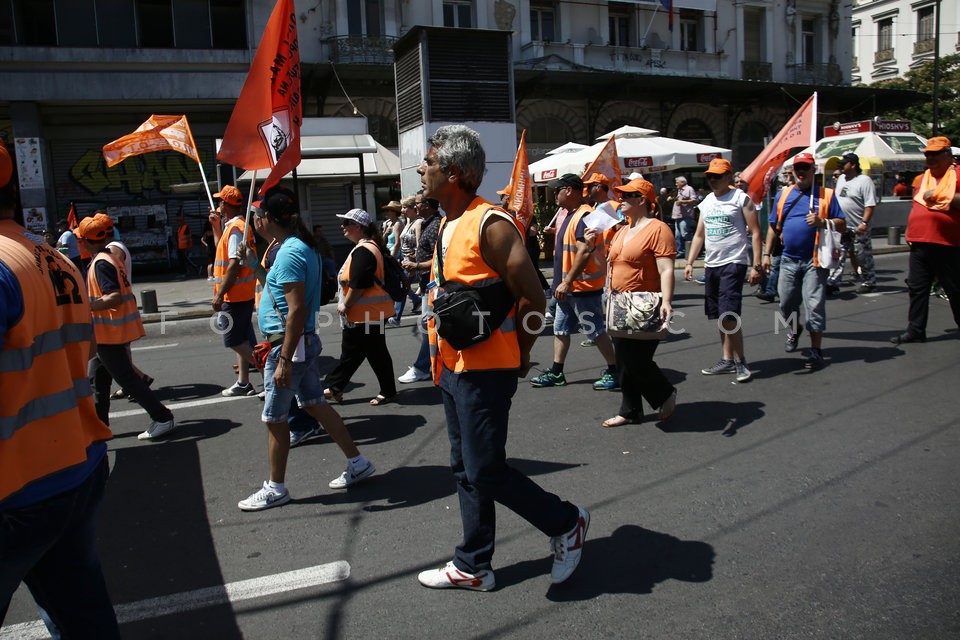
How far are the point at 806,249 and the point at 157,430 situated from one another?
231 inches

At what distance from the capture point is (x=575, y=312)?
6.80m

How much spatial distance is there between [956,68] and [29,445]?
137 feet

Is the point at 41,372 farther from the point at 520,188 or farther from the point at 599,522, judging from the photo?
the point at 520,188

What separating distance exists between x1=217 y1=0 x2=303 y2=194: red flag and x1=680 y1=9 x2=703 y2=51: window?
88.4 feet

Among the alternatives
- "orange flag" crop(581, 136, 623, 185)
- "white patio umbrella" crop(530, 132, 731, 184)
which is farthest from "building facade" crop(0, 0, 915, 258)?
"orange flag" crop(581, 136, 623, 185)

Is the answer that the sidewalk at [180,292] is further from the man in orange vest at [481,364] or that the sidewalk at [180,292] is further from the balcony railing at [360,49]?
the man in orange vest at [481,364]

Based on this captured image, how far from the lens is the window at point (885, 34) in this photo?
152 ft

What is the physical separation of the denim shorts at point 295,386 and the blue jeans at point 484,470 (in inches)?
52.9

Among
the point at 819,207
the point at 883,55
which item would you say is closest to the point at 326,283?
the point at 819,207

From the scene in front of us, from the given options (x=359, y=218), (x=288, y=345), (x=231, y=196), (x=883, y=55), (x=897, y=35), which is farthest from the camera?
(x=883, y=55)

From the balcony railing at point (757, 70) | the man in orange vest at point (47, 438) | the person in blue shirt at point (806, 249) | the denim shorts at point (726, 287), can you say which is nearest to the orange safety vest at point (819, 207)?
the person in blue shirt at point (806, 249)

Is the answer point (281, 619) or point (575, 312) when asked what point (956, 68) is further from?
point (281, 619)

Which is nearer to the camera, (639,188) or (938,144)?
(639,188)

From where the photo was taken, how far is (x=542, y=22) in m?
26.7
